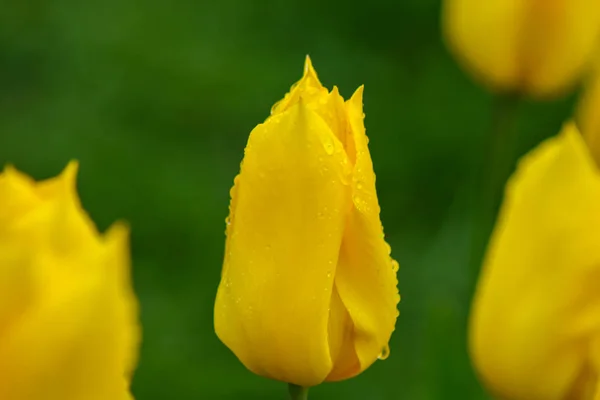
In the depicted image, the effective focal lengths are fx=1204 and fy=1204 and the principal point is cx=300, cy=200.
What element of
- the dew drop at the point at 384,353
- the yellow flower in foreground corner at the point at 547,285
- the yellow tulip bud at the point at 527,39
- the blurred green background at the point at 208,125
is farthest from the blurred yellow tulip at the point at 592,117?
the blurred green background at the point at 208,125

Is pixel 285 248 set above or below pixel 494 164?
above

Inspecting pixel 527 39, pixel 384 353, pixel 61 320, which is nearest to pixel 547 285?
pixel 384 353

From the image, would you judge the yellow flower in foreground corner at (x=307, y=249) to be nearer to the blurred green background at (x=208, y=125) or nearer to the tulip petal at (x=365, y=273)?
the tulip petal at (x=365, y=273)

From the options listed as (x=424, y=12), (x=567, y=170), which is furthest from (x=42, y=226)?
(x=424, y=12)

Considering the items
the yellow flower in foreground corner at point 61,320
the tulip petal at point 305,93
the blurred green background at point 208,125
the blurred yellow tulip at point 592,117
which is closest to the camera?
the yellow flower in foreground corner at point 61,320

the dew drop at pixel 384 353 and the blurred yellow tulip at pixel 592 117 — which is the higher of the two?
the dew drop at pixel 384 353

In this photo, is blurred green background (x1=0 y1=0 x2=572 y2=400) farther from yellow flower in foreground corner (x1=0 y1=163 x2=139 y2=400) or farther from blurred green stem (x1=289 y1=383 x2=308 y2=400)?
Answer: yellow flower in foreground corner (x1=0 y1=163 x2=139 y2=400)

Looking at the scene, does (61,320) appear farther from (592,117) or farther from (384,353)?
(592,117)
